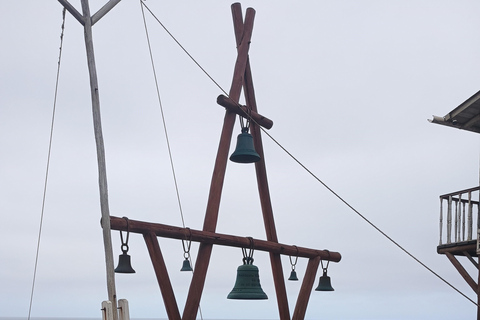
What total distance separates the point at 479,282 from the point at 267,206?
18.6ft

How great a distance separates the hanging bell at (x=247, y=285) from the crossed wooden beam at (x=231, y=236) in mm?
378

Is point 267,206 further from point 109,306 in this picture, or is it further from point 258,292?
point 109,306

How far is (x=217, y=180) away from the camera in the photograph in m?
8.30

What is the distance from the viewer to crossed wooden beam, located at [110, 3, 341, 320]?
24.0 feet

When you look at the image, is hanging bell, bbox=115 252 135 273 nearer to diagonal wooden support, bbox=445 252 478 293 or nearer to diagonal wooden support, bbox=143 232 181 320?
diagonal wooden support, bbox=143 232 181 320

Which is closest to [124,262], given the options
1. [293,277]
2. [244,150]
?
[244,150]

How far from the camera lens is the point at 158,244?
7234 millimetres

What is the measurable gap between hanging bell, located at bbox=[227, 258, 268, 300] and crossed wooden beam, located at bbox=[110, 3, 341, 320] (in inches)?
14.9

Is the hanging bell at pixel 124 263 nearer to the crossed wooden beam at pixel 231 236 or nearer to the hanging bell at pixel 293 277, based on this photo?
the crossed wooden beam at pixel 231 236

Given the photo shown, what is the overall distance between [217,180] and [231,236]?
2.55ft

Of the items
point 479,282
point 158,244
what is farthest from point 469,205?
point 158,244

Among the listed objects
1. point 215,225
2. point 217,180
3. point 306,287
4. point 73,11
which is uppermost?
point 73,11

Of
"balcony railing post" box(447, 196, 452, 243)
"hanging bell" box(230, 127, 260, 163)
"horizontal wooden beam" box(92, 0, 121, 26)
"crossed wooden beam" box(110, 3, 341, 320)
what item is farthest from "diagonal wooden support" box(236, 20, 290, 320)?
"balcony railing post" box(447, 196, 452, 243)

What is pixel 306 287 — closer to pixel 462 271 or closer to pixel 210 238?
pixel 210 238
